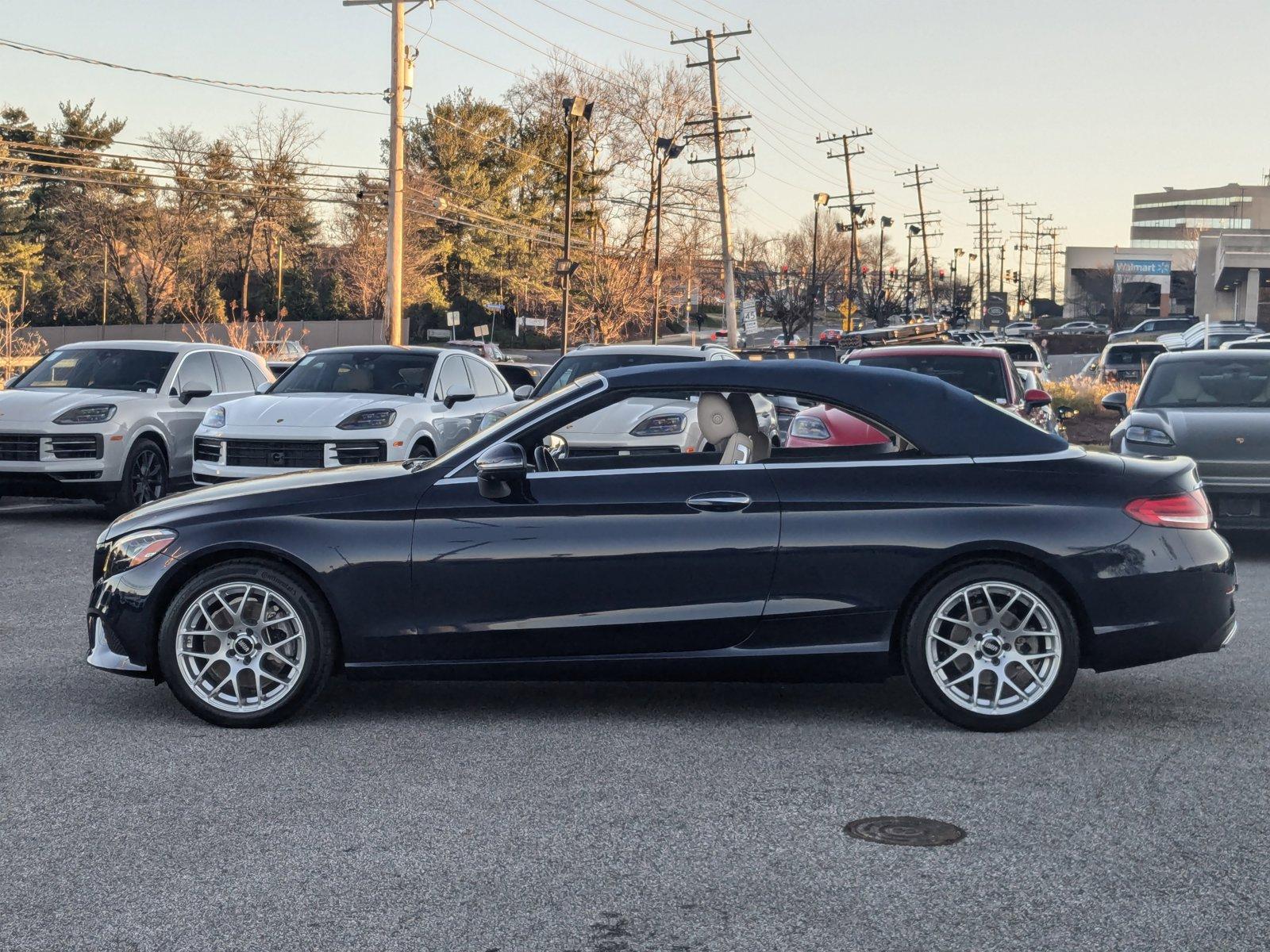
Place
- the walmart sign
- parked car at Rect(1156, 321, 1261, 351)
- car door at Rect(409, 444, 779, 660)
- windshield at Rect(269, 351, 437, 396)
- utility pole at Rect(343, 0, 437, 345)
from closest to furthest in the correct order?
car door at Rect(409, 444, 779, 660) → windshield at Rect(269, 351, 437, 396) → utility pole at Rect(343, 0, 437, 345) → parked car at Rect(1156, 321, 1261, 351) → the walmart sign

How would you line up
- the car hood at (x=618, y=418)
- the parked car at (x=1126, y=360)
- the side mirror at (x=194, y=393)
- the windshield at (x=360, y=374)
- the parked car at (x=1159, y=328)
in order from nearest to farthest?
the car hood at (x=618, y=418) → the windshield at (x=360, y=374) → the side mirror at (x=194, y=393) → the parked car at (x=1126, y=360) → the parked car at (x=1159, y=328)

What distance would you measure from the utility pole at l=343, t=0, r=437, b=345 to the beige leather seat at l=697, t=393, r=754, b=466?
78.0ft

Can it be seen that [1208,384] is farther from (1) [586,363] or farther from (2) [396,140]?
(2) [396,140]

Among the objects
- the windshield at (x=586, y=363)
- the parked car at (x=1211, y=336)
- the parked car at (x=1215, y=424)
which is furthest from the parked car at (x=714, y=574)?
the parked car at (x=1211, y=336)

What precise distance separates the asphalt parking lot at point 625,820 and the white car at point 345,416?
6.08 m

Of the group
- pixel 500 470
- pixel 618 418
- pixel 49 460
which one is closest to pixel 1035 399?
pixel 618 418

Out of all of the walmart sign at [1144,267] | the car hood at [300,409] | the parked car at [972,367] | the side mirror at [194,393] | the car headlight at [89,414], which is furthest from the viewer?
the walmart sign at [1144,267]

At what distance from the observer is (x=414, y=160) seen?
291ft

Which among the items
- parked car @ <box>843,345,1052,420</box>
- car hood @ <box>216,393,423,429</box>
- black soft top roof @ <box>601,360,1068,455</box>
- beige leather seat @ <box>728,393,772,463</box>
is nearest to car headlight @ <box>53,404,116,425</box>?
car hood @ <box>216,393,423,429</box>

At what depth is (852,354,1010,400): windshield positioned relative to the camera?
13.9 metres

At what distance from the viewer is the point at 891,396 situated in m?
6.16

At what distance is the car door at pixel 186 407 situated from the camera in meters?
14.7

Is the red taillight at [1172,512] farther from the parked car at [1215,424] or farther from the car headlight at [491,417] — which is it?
the car headlight at [491,417]

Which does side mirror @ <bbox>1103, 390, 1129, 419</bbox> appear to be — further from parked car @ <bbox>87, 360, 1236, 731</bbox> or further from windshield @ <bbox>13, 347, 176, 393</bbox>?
windshield @ <bbox>13, 347, 176, 393</bbox>
